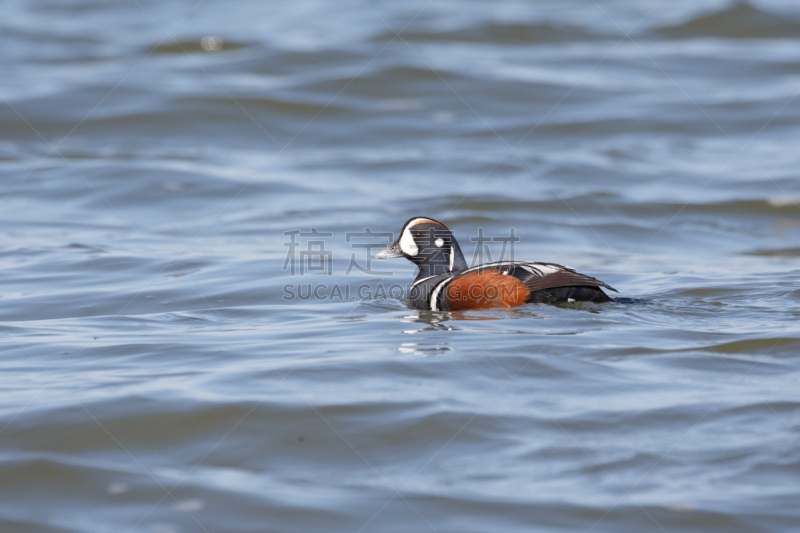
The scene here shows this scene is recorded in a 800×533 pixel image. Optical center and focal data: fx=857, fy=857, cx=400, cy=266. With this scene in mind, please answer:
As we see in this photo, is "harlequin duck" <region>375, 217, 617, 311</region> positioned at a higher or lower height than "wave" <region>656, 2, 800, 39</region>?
lower

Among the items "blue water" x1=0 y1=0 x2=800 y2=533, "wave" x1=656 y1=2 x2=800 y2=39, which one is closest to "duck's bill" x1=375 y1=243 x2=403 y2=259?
"blue water" x1=0 y1=0 x2=800 y2=533

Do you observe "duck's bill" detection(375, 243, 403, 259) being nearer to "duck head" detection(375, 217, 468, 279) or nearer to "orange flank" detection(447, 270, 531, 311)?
"duck head" detection(375, 217, 468, 279)

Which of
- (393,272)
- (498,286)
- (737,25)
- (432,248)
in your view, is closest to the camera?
(498,286)

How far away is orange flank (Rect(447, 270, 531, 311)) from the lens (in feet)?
23.7

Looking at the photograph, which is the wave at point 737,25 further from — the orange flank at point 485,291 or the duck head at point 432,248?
the orange flank at point 485,291

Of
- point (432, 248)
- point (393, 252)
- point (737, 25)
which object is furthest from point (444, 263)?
point (737, 25)

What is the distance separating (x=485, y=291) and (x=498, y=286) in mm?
128

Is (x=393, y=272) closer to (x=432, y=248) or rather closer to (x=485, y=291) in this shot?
(x=432, y=248)

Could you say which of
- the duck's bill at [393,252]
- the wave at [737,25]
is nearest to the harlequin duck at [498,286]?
the duck's bill at [393,252]

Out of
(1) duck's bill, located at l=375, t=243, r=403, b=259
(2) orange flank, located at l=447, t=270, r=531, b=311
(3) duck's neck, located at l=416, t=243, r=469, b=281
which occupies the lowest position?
(2) orange flank, located at l=447, t=270, r=531, b=311

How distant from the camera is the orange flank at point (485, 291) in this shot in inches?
285

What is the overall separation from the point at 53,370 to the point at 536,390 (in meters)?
3.25

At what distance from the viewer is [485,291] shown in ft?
24.0

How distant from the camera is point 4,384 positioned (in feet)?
18.3
